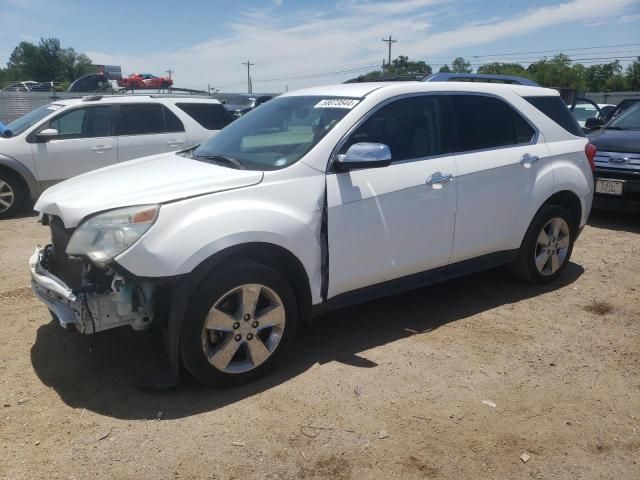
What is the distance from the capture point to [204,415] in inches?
122

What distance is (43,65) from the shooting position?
91.2 metres

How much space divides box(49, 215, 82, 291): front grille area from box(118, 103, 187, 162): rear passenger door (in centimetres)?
549

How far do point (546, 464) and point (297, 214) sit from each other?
6.20ft

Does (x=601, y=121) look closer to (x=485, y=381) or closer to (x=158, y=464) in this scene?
(x=485, y=381)

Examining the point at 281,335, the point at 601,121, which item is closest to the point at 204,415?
the point at 281,335

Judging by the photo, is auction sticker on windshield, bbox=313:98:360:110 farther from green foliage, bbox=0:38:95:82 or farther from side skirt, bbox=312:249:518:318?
green foliage, bbox=0:38:95:82

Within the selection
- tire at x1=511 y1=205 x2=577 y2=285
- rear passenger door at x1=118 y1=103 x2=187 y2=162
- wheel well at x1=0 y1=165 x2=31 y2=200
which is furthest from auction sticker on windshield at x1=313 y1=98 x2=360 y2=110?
wheel well at x1=0 y1=165 x2=31 y2=200

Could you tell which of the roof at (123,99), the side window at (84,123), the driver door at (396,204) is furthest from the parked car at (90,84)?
the driver door at (396,204)

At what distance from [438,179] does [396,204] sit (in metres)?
0.45

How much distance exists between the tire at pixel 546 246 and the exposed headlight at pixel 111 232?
10.8 feet

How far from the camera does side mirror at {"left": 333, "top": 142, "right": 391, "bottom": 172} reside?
3.46 metres

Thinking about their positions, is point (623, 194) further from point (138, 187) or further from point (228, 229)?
point (138, 187)

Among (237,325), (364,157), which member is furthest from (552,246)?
(237,325)

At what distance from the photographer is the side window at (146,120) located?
29.0ft
